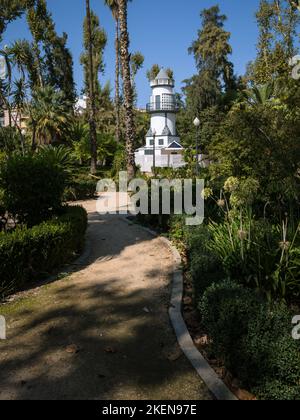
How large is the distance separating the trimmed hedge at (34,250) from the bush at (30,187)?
894 mm

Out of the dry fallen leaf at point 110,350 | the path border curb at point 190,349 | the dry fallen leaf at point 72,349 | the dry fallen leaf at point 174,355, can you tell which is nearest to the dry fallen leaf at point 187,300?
the path border curb at point 190,349

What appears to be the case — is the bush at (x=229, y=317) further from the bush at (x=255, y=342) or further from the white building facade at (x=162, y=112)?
the white building facade at (x=162, y=112)

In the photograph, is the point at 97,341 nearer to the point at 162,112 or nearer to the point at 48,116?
the point at 48,116

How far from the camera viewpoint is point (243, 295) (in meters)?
3.82

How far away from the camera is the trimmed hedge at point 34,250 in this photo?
18.7ft

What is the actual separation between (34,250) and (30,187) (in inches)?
88.0

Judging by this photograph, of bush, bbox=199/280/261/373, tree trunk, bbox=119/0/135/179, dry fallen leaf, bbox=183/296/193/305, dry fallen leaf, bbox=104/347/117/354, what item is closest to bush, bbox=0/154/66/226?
dry fallen leaf, bbox=183/296/193/305

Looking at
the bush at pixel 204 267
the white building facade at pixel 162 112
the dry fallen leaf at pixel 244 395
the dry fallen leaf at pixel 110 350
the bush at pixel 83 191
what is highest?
the white building facade at pixel 162 112

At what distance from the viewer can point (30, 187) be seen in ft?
26.2

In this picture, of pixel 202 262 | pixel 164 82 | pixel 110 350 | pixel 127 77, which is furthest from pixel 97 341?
pixel 164 82

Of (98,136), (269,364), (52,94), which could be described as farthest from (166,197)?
(98,136)

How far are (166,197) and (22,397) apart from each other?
24.0 feet

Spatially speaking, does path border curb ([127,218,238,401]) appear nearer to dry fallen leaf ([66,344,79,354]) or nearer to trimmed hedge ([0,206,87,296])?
dry fallen leaf ([66,344,79,354])

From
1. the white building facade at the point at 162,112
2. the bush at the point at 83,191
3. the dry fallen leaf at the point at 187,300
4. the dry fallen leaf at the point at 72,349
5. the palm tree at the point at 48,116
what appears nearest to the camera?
the dry fallen leaf at the point at 72,349
